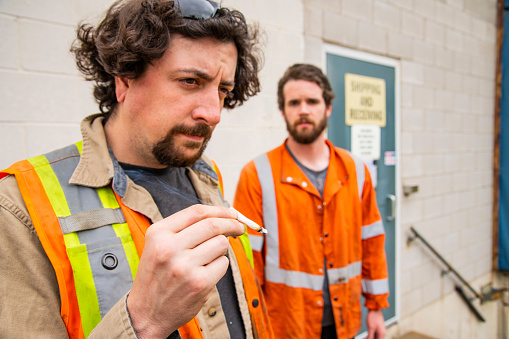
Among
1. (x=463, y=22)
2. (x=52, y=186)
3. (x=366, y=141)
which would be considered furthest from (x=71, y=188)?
(x=463, y=22)

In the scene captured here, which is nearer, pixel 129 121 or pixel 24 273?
pixel 24 273

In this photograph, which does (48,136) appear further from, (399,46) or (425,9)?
(425,9)

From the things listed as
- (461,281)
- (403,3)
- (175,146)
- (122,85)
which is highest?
(403,3)

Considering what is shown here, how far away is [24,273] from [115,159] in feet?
1.35

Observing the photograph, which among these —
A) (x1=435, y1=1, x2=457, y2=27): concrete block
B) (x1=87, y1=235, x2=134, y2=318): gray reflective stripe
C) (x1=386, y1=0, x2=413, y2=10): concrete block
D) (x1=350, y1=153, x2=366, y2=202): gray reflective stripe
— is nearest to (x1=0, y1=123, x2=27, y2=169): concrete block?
(x1=87, y1=235, x2=134, y2=318): gray reflective stripe

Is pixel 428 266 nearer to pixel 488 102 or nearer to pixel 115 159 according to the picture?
pixel 488 102

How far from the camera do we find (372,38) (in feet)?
11.0

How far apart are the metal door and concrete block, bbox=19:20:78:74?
2.04 metres

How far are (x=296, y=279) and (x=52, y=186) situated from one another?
1398 mm

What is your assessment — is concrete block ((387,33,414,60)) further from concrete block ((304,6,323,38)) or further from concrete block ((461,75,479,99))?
concrete block ((461,75,479,99))

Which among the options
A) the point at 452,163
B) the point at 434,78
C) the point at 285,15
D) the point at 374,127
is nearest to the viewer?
the point at 285,15

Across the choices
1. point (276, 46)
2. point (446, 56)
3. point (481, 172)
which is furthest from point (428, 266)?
point (276, 46)

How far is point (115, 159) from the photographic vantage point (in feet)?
3.55

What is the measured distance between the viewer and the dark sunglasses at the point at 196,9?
Result: 3.63 ft
